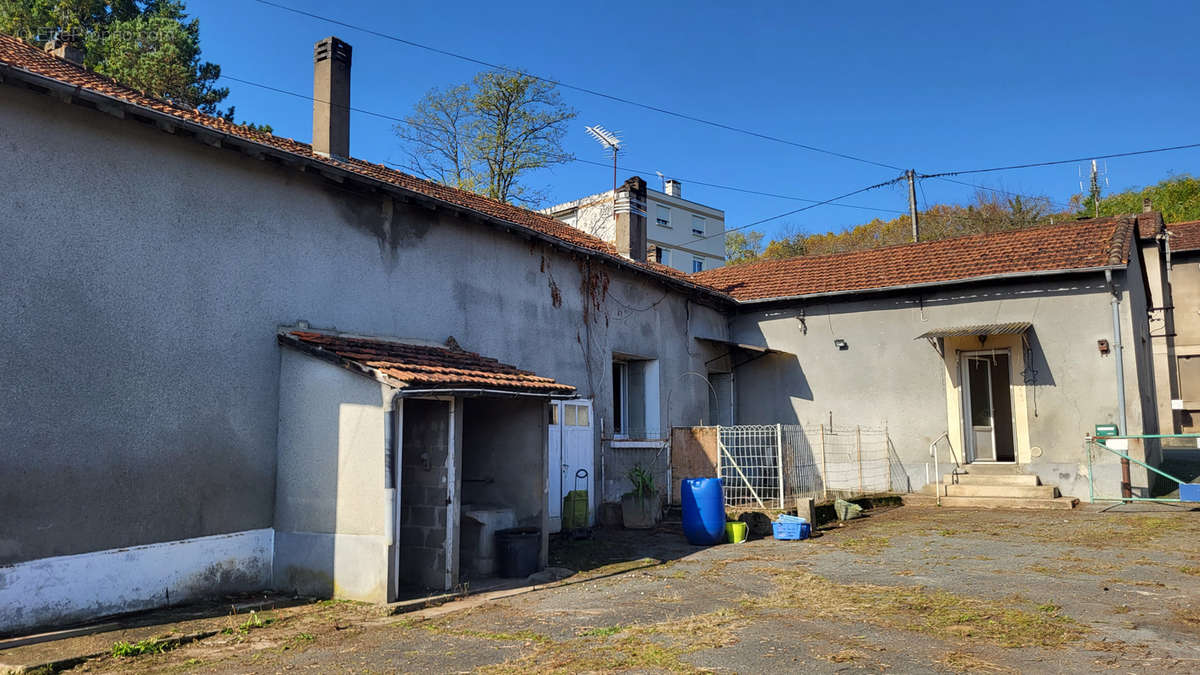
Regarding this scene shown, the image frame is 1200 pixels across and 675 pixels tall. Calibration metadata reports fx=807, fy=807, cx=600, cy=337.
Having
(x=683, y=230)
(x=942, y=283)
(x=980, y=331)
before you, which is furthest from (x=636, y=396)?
(x=683, y=230)

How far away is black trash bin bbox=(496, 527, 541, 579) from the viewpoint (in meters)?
9.29

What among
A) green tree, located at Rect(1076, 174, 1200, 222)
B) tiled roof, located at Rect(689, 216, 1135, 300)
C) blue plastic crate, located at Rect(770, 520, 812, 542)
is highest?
green tree, located at Rect(1076, 174, 1200, 222)

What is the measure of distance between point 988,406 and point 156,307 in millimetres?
14588

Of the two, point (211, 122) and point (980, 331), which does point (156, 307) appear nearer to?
point (211, 122)

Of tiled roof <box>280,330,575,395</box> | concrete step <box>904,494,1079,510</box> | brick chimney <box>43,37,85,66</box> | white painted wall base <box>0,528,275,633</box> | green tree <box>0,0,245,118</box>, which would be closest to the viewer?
white painted wall base <box>0,528,275,633</box>

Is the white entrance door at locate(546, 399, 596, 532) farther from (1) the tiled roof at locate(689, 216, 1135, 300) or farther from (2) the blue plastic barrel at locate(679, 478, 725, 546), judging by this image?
(1) the tiled roof at locate(689, 216, 1135, 300)

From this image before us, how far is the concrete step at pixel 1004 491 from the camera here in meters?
14.5

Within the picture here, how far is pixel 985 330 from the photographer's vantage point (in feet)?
50.2

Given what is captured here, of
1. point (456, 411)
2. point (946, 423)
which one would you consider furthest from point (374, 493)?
point (946, 423)

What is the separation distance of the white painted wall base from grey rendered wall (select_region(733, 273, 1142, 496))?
12027 mm

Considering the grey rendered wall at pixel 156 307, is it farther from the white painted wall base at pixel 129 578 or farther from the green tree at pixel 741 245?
the green tree at pixel 741 245

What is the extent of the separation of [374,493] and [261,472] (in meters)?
1.55

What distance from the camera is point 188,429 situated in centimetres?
798

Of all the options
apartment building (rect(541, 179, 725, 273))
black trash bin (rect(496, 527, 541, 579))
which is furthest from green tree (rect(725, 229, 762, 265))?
black trash bin (rect(496, 527, 541, 579))
